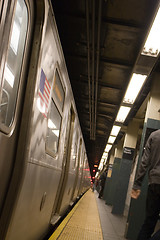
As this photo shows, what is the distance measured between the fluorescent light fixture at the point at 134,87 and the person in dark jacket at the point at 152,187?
3.41 meters

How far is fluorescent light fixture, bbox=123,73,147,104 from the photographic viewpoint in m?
6.24

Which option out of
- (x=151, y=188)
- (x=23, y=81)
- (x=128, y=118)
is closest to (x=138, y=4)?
(x=151, y=188)

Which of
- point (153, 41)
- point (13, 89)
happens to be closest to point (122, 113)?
point (153, 41)

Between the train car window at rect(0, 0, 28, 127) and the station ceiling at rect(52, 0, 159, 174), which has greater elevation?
the station ceiling at rect(52, 0, 159, 174)

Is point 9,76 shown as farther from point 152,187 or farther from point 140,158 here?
point 140,158

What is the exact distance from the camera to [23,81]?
1867 mm

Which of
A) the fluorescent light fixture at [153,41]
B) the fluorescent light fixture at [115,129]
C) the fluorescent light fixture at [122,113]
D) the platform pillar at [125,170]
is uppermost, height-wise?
the fluorescent light fixture at [153,41]

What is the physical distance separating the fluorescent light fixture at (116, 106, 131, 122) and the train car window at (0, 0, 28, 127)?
6.97m

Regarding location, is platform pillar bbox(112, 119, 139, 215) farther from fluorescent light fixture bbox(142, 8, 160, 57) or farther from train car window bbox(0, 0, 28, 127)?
train car window bbox(0, 0, 28, 127)

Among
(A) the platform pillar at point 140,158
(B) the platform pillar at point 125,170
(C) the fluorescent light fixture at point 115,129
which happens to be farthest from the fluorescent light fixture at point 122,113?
(A) the platform pillar at point 140,158

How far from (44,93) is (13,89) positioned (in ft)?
1.89

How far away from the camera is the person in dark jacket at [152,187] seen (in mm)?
2711

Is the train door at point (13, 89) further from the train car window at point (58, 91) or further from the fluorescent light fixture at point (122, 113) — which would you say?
the fluorescent light fixture at point (122, 113)

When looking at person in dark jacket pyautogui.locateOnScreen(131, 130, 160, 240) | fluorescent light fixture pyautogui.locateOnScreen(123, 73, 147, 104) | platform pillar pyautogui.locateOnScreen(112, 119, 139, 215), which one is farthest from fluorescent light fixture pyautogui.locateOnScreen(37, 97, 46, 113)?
platform pillar pyautogui.locateOnScreen(112, 119, 139, 215)
